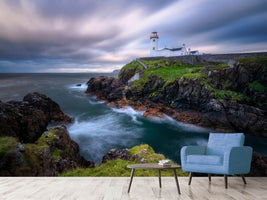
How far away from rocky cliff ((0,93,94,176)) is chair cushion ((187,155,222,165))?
157 inches

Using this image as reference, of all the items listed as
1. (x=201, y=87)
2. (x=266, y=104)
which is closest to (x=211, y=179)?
(x=201, y=87)

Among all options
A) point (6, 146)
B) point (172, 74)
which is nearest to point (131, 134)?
point (6, 146)

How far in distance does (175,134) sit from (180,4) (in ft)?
33.0

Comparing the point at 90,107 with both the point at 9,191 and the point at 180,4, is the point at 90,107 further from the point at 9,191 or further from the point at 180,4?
the point at 9,191

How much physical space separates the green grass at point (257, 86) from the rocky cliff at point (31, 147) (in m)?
15.6

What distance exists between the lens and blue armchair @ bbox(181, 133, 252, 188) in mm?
2664

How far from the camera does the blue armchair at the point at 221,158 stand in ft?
8.74

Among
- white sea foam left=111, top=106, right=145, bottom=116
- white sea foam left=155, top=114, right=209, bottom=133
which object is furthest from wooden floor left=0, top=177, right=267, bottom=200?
white sea foam left=111, top=106, right=145, bottom=116

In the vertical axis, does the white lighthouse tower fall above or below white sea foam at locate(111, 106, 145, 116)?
above

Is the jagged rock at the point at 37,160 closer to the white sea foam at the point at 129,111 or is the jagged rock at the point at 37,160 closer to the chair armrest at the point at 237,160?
the chair armrest at the point at 237,160

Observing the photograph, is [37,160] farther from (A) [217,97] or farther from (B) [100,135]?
(A) [217,97]

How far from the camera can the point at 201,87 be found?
15.3 metres

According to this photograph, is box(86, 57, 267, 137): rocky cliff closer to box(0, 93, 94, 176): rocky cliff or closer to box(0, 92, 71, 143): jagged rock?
Answer: box(0, 92, 71, 143): jagged rock

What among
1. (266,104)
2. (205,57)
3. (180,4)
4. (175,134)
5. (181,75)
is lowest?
(175,134)
